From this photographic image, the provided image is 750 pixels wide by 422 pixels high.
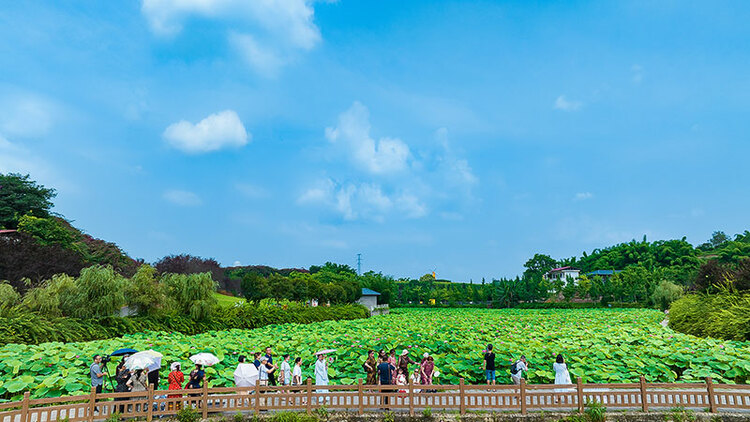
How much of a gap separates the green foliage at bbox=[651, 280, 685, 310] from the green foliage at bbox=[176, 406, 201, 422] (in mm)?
35683

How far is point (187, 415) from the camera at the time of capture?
7.61 meters

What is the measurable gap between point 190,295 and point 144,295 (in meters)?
1.89

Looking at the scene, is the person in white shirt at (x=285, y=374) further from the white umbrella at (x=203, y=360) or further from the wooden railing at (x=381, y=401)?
the white umbrella at (x=203, y=360)

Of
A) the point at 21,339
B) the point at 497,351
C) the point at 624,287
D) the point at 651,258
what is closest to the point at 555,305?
the point at 624,287

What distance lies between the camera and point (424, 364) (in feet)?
32.0

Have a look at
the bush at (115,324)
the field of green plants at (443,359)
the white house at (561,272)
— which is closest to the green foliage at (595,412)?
the field of green plants at (443,359)

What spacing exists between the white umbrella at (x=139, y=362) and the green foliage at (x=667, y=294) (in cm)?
3614

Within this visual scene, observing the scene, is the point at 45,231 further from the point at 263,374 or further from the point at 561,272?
the point at 561,272

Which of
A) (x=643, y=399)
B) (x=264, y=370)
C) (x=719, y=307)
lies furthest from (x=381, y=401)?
(x=719, y=307)

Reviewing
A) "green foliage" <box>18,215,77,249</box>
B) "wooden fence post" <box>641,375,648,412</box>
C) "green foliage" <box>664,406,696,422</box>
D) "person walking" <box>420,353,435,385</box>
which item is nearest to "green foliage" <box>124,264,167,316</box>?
"person walking" <box>420,353,435,385</box>

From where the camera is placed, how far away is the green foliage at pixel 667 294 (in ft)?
109

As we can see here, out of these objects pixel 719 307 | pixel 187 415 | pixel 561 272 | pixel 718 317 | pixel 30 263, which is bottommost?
pixel 187 415

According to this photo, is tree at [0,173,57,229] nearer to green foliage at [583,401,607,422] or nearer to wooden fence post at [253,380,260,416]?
wooden fence post at [253,380,260,416]

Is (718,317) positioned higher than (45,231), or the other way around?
(45,231)
